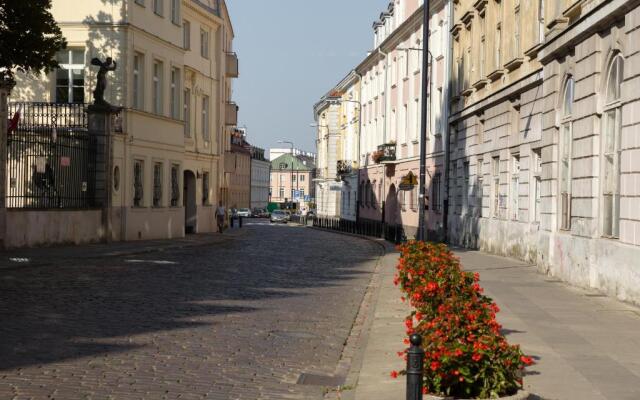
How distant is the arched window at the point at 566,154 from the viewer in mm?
21569

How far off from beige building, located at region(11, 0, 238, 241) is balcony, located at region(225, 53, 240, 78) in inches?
265

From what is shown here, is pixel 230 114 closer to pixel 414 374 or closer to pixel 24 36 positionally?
pixel 24 36

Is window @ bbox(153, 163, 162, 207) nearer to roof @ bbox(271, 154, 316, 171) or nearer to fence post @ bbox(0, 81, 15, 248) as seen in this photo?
fence post @ bbox(0, 81, 15, 248)

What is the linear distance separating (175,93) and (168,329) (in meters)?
31.7

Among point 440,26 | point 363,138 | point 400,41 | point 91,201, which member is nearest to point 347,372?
point 91,201

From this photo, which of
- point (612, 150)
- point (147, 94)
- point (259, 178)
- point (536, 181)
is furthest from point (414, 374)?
point (259, 178)

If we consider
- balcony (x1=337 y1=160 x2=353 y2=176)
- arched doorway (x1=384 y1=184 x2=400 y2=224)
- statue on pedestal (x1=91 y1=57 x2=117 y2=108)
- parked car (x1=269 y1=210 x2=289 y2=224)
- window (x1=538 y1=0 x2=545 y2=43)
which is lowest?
parked car (x1=269 y1=210 x2=289 y2=224)

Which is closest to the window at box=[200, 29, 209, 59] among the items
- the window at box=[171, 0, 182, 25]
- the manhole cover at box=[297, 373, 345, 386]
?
the window at box=[171, 0, 182, 25]

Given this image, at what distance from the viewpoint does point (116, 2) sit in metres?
37.0

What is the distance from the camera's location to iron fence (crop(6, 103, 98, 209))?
27.9 m

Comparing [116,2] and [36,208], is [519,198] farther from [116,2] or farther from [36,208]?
[116,2]

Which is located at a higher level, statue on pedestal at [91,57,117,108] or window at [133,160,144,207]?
statue on pedestal at [91,57,117,108]

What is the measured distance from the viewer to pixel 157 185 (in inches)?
1623

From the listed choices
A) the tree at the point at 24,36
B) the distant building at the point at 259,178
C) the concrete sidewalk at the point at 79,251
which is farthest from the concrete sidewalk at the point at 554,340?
the distant building at the point at 259,178
